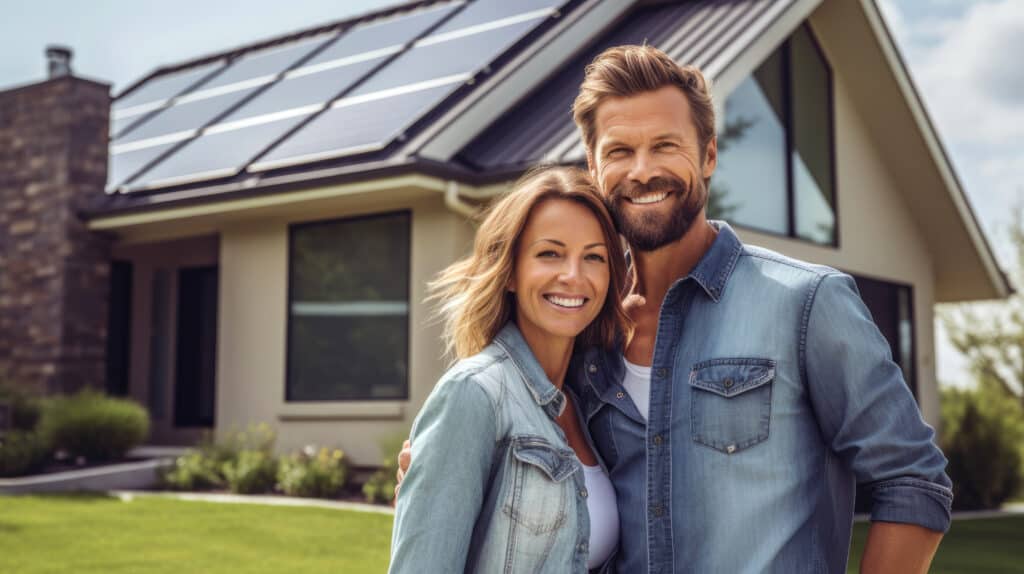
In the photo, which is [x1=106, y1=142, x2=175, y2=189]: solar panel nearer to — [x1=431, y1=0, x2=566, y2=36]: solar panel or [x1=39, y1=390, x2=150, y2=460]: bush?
[x1=39, y1=390, x2=150, y2=460]: bush

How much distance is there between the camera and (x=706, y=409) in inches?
108

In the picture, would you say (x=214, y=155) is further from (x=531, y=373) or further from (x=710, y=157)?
(x=531, y=373)

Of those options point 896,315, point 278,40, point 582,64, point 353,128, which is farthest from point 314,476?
point 278,40

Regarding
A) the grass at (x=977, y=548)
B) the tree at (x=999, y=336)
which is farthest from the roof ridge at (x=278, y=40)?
the tree at (x=999, y=336)

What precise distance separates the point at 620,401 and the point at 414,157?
764 cm

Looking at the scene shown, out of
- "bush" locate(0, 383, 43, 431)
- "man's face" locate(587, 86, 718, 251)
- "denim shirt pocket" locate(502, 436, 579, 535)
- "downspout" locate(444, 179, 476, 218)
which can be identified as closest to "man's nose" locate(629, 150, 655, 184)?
"man's face" locate(587, 86, 718, 251)

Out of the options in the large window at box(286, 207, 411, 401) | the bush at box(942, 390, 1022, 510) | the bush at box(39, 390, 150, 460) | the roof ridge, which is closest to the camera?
the large window at box(286, 207, 411, 401)

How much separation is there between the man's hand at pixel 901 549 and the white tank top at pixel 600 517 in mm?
678

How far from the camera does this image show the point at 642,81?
3.03 m

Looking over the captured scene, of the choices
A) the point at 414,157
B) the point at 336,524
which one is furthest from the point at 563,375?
the point at 414,157

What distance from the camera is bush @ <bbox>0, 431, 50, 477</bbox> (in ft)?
35.8

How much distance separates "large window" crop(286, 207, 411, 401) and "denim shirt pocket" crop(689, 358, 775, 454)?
865cm

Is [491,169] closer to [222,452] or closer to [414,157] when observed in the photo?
[414,157]

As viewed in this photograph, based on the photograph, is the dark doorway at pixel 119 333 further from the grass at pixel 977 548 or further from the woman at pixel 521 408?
the woman at pixel 521 408
